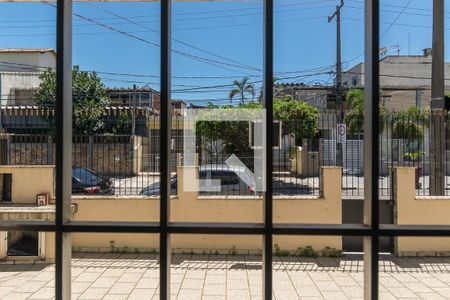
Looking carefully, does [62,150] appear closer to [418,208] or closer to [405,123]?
[418,208]

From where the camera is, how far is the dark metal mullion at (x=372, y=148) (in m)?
1.45

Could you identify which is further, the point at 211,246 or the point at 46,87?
the point at 46,87

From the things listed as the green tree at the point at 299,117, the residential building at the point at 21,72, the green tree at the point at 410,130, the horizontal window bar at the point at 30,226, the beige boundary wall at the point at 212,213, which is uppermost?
the residential building at the point at 21,72

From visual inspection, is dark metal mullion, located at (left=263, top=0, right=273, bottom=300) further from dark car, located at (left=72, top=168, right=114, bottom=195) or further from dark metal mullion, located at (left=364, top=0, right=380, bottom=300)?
dark car, located at (left=72, top=168, right=114, bottom=195)

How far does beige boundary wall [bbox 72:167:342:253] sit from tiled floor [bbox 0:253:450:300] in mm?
198

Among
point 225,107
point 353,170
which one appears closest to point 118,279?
point 353,170

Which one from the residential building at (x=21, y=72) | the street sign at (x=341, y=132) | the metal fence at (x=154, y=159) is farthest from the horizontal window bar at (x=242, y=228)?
the residential building at (x=21, y=72)

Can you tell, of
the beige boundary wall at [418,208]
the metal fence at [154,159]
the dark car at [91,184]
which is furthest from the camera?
the dark car at [91,184]

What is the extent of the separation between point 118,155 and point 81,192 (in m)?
0.96

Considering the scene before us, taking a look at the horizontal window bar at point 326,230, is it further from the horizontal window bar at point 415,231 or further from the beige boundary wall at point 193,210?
the beige boundary wall at point 193,210

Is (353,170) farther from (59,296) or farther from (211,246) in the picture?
(59,296)

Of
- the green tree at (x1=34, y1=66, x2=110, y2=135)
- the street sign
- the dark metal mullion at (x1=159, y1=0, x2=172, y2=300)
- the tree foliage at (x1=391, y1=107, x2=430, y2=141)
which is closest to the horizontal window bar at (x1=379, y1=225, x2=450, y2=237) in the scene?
the dark metal mullion at (x1=159, y1=0, x2=172, y2=300)

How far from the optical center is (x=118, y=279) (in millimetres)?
5246

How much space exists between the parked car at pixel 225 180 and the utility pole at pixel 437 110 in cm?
330
